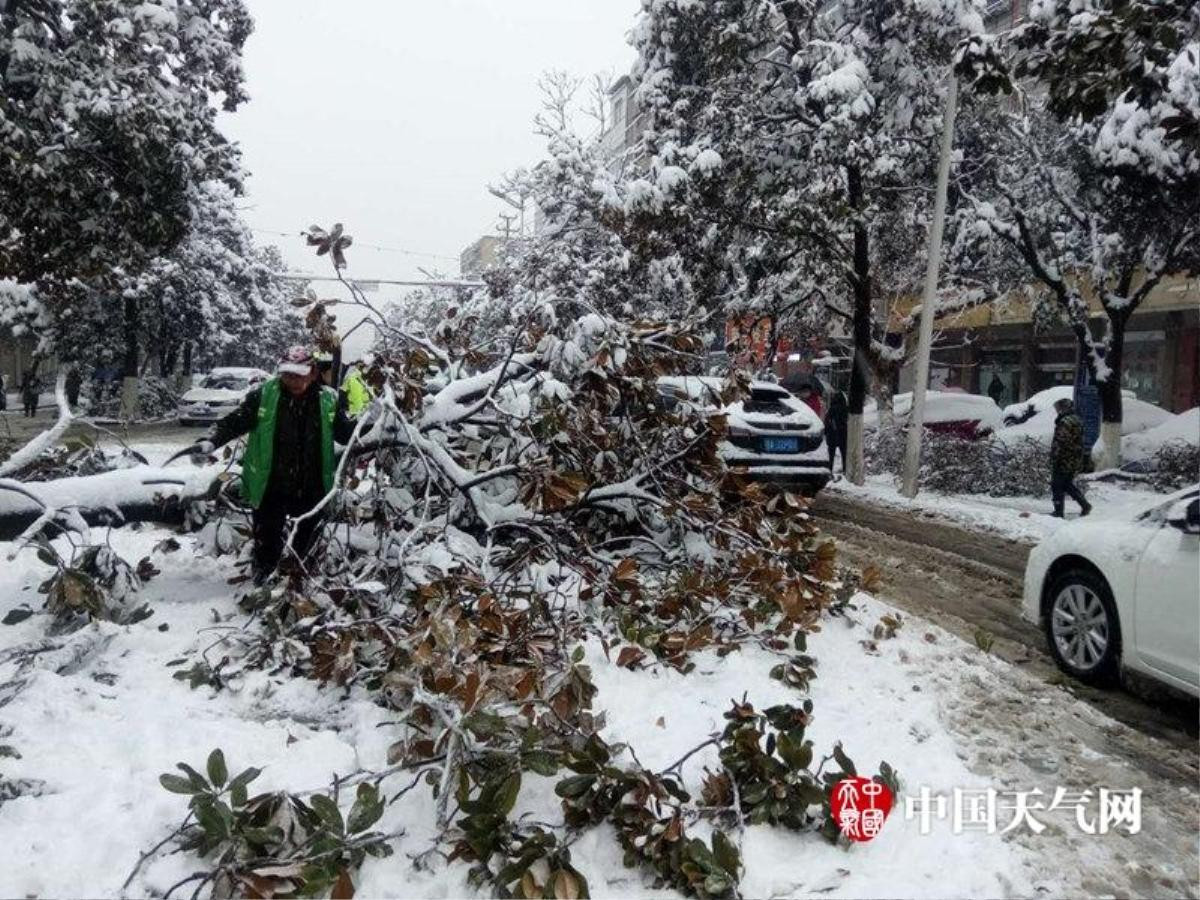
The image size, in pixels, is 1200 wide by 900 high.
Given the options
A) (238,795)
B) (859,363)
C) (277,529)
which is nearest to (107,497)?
(277,529)

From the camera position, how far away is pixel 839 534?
9.38 meters

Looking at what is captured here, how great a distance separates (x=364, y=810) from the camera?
115 inches

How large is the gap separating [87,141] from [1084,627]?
→ 12.6m

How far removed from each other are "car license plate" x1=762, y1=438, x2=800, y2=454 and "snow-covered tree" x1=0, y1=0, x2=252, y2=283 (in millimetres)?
8995

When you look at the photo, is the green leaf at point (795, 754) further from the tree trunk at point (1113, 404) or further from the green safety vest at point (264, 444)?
the tree trunk at point (1113, 404)

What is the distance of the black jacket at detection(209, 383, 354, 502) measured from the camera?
521 cm

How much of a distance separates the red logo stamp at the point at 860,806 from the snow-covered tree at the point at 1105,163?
16.0 feet

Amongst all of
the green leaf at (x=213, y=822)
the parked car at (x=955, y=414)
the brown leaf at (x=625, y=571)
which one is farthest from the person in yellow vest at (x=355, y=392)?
the parked car at (x=955, y=414)

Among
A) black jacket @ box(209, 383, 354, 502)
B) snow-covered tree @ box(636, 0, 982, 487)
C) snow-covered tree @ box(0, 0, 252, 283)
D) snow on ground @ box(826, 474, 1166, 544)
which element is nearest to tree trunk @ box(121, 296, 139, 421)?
snow-covered tree @ box(0, 0, 252, 283)

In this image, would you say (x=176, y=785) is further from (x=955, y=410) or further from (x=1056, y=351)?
(x=1056, y=351)

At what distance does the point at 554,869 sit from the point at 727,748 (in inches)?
36.4

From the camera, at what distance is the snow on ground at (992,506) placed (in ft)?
34.0

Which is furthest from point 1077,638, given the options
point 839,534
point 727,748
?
point 839,534

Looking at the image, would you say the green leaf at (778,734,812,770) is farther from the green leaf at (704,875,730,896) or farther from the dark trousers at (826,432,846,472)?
the dark trousers at (826,432,846,472)
